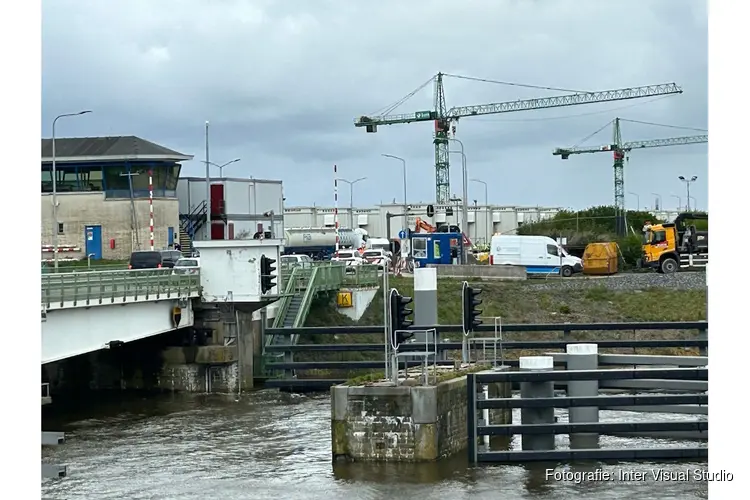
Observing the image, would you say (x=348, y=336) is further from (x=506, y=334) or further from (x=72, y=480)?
(x=72, y=480)

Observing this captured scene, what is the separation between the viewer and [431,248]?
6819 centimetres

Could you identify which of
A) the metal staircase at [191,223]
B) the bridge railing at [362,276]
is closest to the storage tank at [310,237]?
the metal staircase at [191,223]

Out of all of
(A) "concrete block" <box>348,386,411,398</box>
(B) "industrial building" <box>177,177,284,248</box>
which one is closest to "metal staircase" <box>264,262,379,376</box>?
(A) "concrete block" <box>348,386,411,398</box>

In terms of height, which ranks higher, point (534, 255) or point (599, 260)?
point (534, 255)

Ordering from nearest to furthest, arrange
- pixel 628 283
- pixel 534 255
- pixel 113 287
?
pixel 113 287
pixel 628 283
pixel 534 255

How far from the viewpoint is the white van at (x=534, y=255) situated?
211 feet

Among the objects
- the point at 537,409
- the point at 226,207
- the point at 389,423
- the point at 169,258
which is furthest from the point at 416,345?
the point at 226,207

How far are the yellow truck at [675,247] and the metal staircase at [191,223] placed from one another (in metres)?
29.5

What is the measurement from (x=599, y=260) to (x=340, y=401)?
4588 centimetres

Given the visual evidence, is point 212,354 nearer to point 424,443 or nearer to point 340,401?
point 340,401

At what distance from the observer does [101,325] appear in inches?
1222

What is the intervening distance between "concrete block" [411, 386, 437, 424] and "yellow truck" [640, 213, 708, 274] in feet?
145
